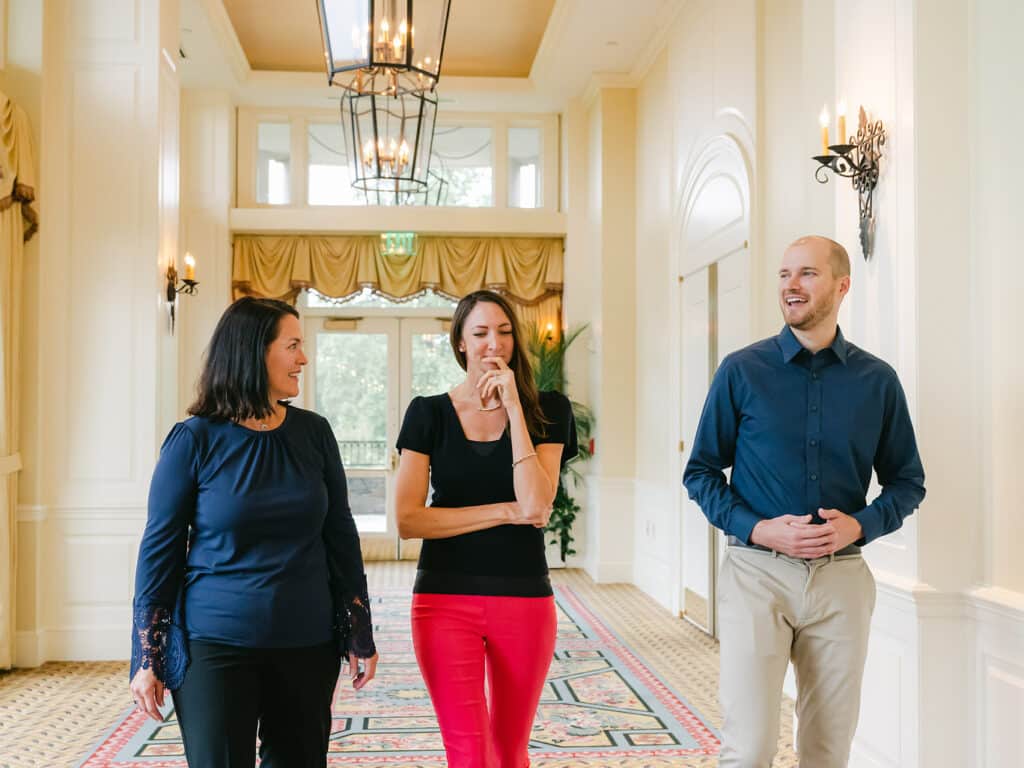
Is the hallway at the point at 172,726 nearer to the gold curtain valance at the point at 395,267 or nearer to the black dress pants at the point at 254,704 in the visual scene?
the black dress pants at the point at 254,704

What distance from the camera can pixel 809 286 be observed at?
2.58m

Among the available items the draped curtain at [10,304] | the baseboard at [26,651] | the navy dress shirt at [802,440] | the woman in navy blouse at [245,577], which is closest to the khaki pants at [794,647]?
the navy dress shirt at [802,440]

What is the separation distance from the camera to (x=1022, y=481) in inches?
119

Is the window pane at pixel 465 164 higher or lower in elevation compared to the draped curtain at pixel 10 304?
higher

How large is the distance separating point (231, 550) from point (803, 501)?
1.40 metres

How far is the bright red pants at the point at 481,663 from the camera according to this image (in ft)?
7.54

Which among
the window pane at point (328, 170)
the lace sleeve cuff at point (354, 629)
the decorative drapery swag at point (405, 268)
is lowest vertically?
the lace sleeve cuff at point (354, 629)

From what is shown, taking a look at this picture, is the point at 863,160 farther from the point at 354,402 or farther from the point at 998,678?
the point at 354,402

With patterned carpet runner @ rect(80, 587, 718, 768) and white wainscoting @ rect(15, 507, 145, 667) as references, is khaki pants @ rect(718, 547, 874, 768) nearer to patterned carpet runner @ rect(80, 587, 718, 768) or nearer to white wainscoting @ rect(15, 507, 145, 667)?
patterned carpet runner @ rect(80, 587, 718, 768)

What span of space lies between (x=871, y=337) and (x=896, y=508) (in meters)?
1.09

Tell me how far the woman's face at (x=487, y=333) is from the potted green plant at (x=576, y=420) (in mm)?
6939

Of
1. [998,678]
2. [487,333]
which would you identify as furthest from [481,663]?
[998,678]

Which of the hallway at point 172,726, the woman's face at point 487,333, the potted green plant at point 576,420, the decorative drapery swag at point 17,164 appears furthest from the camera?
the potted green plant at point 576,420

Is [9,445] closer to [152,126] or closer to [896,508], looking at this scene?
[152,126]
